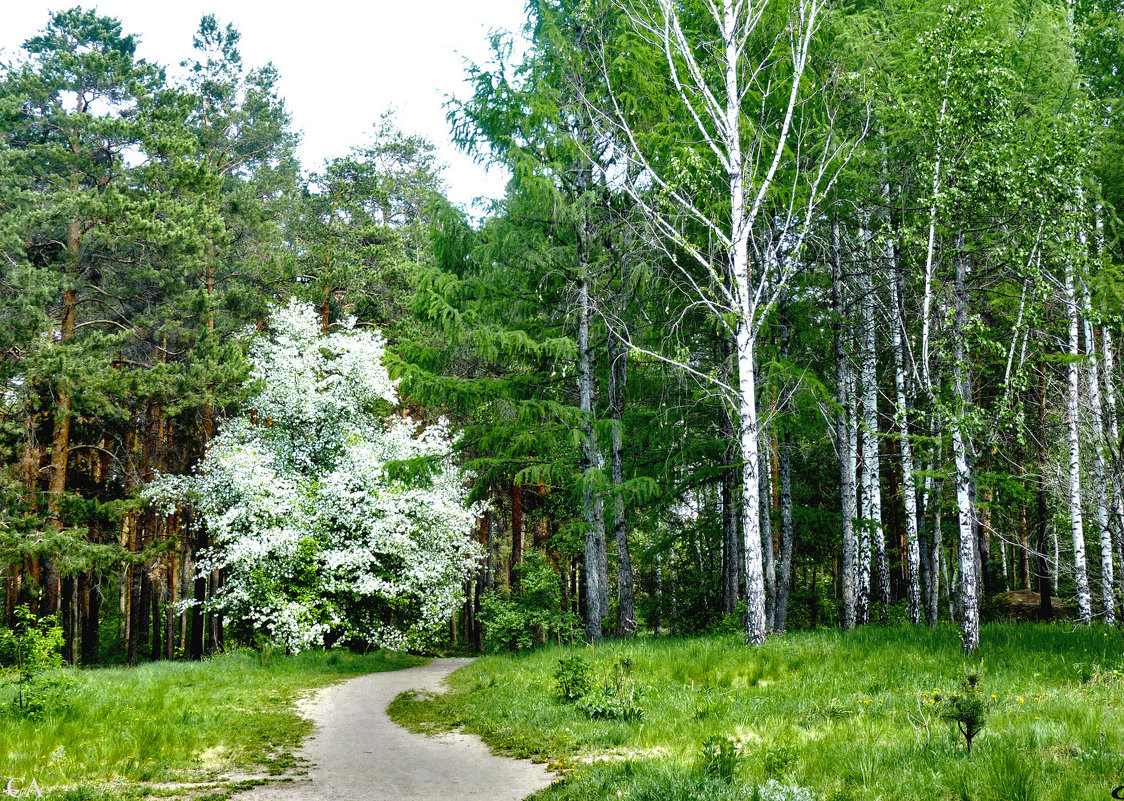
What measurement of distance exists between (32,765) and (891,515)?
2815 cm

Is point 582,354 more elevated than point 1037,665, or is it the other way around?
point 582,354

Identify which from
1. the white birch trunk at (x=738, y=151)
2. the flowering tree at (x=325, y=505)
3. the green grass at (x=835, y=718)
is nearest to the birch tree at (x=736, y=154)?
the white birch trunk at (x=738, y=151)

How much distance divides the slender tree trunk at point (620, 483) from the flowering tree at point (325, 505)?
5679 mm

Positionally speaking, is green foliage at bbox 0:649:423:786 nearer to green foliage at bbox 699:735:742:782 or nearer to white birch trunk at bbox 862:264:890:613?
green foliage at bbox 699:735:742:782

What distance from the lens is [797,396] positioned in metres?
13.8

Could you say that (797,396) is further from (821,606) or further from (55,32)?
(55,32)

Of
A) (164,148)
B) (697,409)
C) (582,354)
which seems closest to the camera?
(582,354)

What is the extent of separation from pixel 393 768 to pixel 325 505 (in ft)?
42.9

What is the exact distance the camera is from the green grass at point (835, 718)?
502cm

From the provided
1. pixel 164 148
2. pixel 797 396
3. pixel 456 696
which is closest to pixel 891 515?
pixel 797 396

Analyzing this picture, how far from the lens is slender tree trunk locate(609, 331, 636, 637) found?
15156 millimetres

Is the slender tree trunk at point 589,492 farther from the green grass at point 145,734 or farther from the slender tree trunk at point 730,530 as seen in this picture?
the green grass at point 145,734

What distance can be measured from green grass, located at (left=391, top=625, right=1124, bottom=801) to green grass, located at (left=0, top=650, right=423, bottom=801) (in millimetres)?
2299

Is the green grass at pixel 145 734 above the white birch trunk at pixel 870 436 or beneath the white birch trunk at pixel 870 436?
beneath
